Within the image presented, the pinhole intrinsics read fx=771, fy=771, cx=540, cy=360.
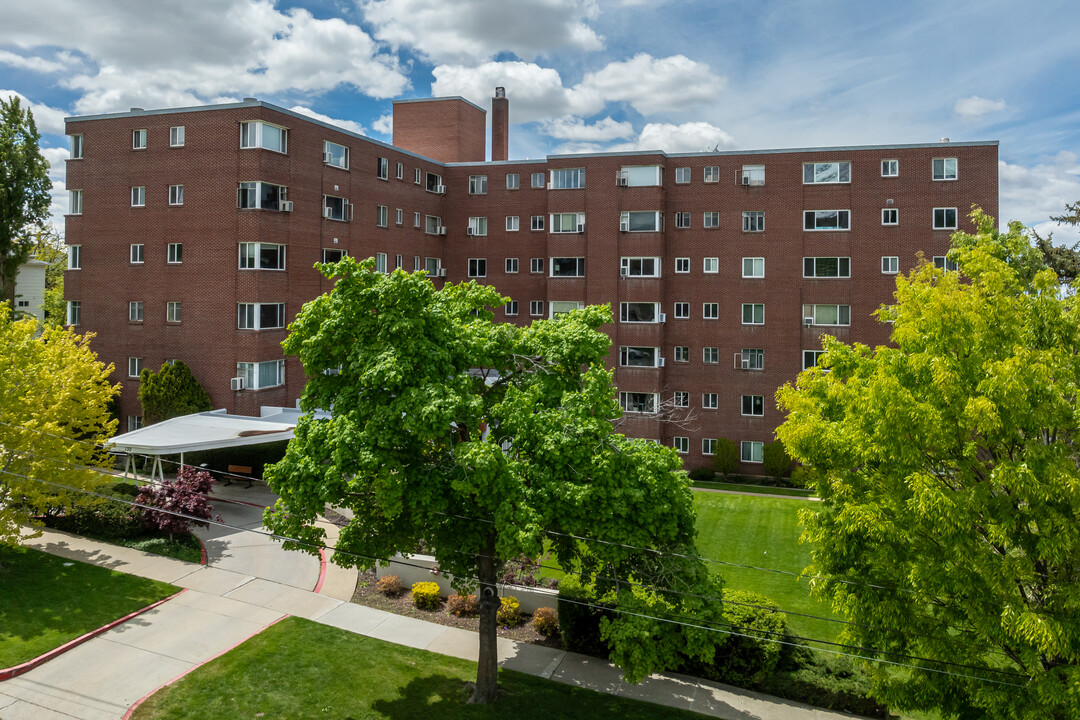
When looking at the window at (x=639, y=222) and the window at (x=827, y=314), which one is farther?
the window at (x=639, y=222)

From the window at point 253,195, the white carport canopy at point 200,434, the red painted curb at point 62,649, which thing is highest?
the window at point 253,195

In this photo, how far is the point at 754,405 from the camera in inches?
1575

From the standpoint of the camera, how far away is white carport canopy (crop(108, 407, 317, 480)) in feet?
85.9

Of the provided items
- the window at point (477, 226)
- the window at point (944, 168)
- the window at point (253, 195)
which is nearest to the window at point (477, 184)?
the window at point (477, 226)

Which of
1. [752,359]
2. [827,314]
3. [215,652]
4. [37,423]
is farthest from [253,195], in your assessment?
[827,314]

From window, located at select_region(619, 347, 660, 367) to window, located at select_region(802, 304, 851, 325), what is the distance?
7.82 metres

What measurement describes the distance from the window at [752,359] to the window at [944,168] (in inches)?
470

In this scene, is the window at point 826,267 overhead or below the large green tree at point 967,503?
overhead

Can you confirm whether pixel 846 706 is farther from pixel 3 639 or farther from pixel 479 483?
pixel 3 639

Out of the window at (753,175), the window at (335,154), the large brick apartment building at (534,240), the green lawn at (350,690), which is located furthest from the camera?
the window at (753,175)

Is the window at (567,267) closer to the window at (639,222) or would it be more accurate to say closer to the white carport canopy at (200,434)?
the window at (639,222)

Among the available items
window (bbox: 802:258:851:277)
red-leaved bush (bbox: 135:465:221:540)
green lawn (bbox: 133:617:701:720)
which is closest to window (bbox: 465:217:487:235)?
window (bbox: 802:258:851:277)

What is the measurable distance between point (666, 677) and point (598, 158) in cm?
2861

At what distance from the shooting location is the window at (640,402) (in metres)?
39.8
